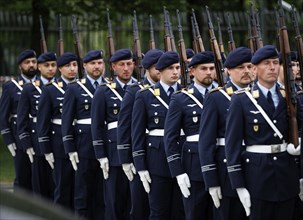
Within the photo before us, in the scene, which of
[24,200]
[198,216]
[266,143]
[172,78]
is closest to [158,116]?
[172,78]

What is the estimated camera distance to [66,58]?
12461 millimetres

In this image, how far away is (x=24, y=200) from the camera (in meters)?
4.29

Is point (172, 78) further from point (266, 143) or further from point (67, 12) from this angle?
point (67, 12)

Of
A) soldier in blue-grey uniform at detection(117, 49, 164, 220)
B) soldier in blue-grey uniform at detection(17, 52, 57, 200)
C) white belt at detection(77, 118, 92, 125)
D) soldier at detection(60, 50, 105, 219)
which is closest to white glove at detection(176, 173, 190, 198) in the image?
soldier in blue-grey uniform at detection(117, 49, 164, 220)

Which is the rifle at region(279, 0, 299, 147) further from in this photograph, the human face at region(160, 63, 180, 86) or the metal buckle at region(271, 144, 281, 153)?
the human face at region(160, 63, 180, 86)

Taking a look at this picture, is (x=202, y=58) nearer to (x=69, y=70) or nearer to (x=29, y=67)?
(x=69, y=70)

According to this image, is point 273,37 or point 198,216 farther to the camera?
point 273,37

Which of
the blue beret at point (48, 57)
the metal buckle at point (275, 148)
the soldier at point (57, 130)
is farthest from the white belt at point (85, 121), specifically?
the metal buckle at point (275, 148)

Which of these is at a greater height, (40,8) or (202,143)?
(40,8)

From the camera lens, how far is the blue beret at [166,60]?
9.76 metres

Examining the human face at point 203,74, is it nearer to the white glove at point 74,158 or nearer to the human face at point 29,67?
the white glove at point 74,158

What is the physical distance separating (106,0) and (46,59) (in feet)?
29.2

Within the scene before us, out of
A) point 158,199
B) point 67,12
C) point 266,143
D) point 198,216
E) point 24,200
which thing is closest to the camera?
point 24,200

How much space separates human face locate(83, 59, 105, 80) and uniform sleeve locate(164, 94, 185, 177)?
8.92ft
